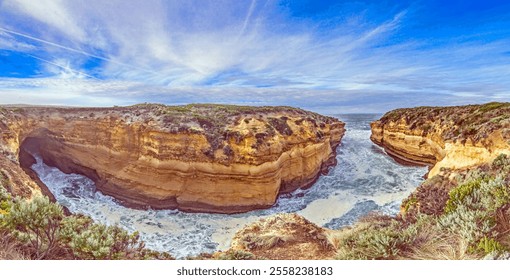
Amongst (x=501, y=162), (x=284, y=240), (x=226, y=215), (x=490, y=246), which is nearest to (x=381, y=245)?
(x=490, y=246)

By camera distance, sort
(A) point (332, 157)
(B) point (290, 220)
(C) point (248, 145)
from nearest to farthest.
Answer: (B) point (290, 220) → (C) point (248, 145) → (A) point (332, 157)

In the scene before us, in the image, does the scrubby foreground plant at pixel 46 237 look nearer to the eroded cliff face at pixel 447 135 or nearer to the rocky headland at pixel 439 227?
the rocky headland at pixel 439 227

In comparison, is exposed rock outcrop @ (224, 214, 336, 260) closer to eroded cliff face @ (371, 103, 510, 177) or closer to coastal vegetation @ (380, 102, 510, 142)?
eroded cliff face @ (371, 103, 510, 177)

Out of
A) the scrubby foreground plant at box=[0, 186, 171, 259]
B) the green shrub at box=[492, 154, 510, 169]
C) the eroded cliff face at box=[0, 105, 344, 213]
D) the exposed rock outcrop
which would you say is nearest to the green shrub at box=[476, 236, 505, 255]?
the exposed rock outcrop

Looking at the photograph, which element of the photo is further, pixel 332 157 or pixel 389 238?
pixel 332 157

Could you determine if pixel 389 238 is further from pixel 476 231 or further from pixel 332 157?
pixel 332 157

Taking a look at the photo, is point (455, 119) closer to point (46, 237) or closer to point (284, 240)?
point (284, 240)
